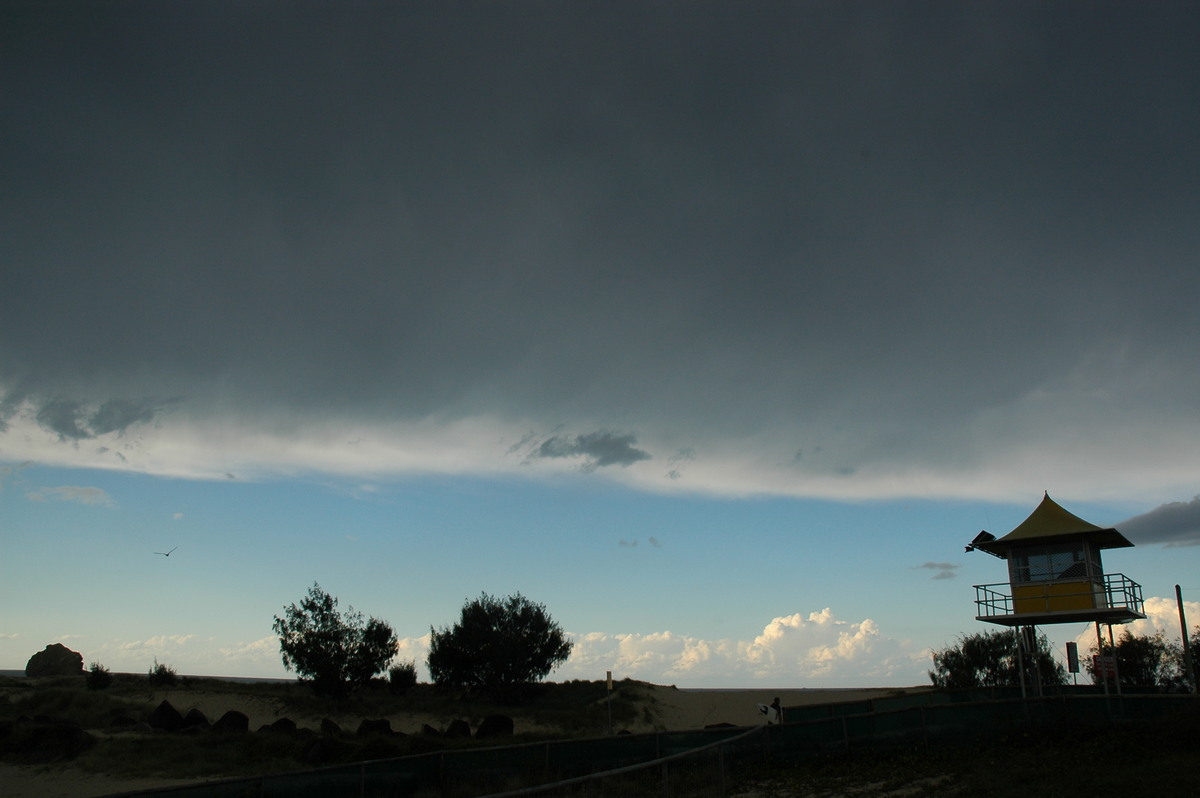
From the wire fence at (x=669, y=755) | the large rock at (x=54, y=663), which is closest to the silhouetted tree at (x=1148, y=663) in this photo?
the wire fence at (x=669, y=755)

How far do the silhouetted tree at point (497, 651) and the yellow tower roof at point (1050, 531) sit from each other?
3363 centimetres

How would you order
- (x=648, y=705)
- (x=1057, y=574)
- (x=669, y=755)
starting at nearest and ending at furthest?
(x=669, y=755)
(x=1057, y=574)
(x=648, y=705)

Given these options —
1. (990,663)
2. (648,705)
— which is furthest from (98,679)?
(990,663)

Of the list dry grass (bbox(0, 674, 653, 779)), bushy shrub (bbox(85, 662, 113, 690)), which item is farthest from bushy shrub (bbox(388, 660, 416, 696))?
bushy shrub (bbox(85, 662, 113, 690))

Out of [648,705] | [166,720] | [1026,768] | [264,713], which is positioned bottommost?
[648,705]

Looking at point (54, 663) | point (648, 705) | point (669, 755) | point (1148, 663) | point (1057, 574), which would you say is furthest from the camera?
point (54, 663)

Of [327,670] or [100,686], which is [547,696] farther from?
[100,686]

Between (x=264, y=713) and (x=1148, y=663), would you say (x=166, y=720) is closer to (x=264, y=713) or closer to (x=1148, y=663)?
(x=264, y=713)

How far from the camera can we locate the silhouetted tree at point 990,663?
145ft

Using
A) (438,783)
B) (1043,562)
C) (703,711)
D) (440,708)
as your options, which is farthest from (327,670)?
(1043,562)

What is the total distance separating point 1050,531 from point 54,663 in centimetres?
8806

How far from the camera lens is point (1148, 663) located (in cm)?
3969

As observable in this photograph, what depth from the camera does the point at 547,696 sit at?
195ft

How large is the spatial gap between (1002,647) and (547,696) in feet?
103
